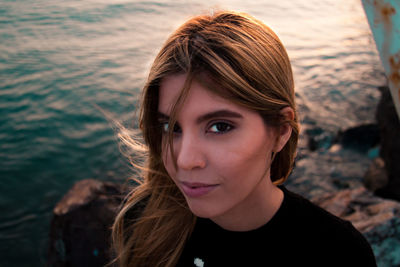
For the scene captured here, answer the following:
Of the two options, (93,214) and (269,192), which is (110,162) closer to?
(93,214)

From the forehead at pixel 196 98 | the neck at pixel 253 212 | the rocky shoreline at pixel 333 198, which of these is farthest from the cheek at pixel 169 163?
the rocky shoreline at pixel 333 198

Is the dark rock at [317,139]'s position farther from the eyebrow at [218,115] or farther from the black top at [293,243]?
the eyebrow at [218,115]

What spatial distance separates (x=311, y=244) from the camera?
1.65 metres

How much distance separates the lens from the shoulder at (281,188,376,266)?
1.59 m

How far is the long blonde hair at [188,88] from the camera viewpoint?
5.06 ft

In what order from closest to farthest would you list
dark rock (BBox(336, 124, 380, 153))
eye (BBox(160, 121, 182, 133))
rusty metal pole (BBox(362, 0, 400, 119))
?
1. rusty metal pole (BBox(362, 0, 400, 119))
2. eye (BBox(160, 121, 182, 133))
3. dark rock (BBox(336, 124, 380, 153))

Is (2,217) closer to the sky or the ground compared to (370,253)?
closer to the ground

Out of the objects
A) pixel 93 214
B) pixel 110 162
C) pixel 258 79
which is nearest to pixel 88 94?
pixel 110 162

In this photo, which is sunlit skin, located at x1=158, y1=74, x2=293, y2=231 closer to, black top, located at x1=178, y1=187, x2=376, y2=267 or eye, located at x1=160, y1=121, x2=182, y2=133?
eye, located at x1=160, y1=121, x2=182, y2=133

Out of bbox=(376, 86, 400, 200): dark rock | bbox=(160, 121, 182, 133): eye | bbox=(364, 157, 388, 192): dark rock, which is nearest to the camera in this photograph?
bbox=(160, 121, 182, 133): eye

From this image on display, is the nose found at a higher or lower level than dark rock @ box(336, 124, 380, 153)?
higher

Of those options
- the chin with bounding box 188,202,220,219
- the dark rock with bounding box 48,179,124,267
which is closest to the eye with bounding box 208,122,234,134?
the chin with bounding box 188,202,220,219

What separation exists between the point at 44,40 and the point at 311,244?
10329 millimetres

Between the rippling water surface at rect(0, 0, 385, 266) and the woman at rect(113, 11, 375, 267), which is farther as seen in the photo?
the rippling water surface at rect(0, 0, 385, 266)
